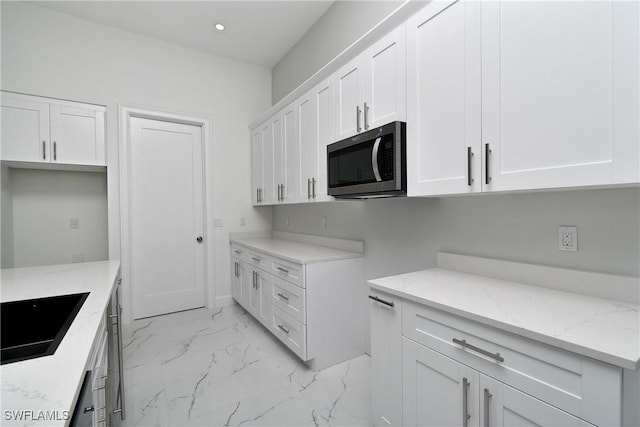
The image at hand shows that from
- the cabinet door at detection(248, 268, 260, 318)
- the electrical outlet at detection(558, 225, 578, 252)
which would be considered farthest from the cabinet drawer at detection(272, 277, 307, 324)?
the electrical outlet at detection(558, 225, 578, 252)

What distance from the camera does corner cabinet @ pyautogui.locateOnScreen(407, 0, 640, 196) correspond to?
0.92 m

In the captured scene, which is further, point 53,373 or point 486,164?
point 486,164

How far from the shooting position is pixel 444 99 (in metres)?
1.41

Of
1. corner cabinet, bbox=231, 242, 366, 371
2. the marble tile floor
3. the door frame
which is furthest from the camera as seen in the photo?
the door frame

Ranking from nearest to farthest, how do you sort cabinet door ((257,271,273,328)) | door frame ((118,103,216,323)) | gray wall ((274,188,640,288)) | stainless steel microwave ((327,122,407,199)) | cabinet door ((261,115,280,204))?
Answer: 1. gray wall ((274,188,640,288))
2. stainless steel microwave ((327,122,407,199))
3. cabinet door ((257,271,273,328))
4. door frame ((118,103,216,323))
5. cabinet door ((261,115,280,204))

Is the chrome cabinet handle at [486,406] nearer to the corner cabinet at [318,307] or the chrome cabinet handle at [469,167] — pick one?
the chrome cabinet handle at [469,167]

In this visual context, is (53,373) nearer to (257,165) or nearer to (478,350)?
(478,350)

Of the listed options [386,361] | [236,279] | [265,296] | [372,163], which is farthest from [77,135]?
[386,361]

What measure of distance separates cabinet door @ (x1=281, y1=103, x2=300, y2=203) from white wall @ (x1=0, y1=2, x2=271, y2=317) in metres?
1.11

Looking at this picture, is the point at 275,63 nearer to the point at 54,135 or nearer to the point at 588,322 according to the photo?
the point at 54,135

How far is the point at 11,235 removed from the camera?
2.75 m

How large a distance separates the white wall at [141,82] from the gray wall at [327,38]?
51cm

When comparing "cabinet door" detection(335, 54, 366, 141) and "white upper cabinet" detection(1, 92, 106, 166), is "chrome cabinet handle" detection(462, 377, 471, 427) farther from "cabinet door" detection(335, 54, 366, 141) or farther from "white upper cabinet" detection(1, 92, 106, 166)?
"white upper cabinet" detection(1, 92, 106, 166)

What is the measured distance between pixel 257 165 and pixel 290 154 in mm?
953
